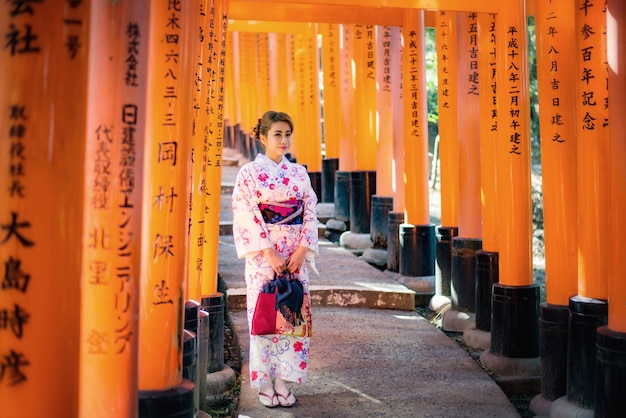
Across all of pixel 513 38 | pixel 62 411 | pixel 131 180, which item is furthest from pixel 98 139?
pixel 513 38

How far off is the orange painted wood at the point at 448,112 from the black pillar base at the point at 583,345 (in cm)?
352

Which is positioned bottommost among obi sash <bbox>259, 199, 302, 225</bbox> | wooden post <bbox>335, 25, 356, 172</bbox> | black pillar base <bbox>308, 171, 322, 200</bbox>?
obi sash <bbox>259, 199, 302, 225</bbox>

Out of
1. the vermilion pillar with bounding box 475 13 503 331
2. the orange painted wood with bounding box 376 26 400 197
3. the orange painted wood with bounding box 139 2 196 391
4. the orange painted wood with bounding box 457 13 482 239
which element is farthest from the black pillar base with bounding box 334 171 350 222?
the orange painted wood with bounding box 139 2 196 391

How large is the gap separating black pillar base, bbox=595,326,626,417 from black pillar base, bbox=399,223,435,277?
4628 millimetres

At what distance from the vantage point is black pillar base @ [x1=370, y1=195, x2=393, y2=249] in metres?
10.2

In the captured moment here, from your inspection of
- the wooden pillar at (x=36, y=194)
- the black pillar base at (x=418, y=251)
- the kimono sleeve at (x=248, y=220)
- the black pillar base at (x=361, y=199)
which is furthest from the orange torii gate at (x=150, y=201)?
the black pillar base at (x=361, y=199)

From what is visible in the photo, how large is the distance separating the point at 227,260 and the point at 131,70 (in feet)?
21.2

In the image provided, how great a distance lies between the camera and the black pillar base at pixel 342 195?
11617 mm

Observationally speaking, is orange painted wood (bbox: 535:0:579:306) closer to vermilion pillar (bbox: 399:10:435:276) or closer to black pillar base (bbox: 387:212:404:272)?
vermilion pillar (bbox: 399:10:435:276)

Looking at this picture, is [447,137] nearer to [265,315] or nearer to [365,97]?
[365,97]

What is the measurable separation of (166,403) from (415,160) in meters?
6.12

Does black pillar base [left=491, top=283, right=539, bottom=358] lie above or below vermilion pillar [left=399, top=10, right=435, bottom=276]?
below

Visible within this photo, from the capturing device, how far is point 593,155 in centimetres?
466

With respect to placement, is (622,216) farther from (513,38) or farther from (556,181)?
(513,38)
